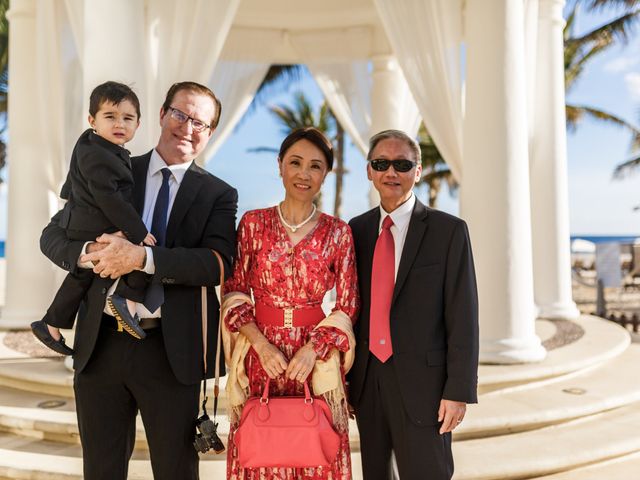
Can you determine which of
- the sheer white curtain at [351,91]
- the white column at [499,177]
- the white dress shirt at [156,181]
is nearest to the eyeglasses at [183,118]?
the white dress shirt at [156,181]

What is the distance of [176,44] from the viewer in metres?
5.46

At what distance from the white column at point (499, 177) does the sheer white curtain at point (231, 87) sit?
5266 mm

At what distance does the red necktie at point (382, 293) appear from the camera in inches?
103

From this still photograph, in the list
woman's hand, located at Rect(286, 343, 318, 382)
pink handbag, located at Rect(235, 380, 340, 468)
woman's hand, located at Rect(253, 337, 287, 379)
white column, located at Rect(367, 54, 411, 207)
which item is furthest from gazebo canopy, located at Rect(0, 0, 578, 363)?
pink handbag, located at Rect(235, 380, 340, 468)

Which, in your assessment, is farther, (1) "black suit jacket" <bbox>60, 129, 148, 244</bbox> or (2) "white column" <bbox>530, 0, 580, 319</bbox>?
(2) "white column" <bbox>530, 0, 580, 319</bbox>

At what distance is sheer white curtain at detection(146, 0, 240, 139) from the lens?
545cm

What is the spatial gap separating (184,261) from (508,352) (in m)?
4.42

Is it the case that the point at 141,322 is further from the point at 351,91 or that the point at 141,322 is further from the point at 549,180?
the point at 351,91

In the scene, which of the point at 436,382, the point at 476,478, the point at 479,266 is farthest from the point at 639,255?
the point at 436,382

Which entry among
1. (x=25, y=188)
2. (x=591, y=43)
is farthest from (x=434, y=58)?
(x=591, y=43)

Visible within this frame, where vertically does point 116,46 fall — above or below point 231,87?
below

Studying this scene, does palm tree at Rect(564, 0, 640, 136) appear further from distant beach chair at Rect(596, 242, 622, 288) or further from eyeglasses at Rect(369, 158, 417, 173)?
eyeglasses at Rect(369, 158, 417, 173)

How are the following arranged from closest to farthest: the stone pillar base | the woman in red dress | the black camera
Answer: the black camera → the woman in red dress → the stone pillar base

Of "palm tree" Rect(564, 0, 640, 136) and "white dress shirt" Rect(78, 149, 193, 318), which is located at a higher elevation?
"palm tree" Rect(564, 0, 640, 136)
